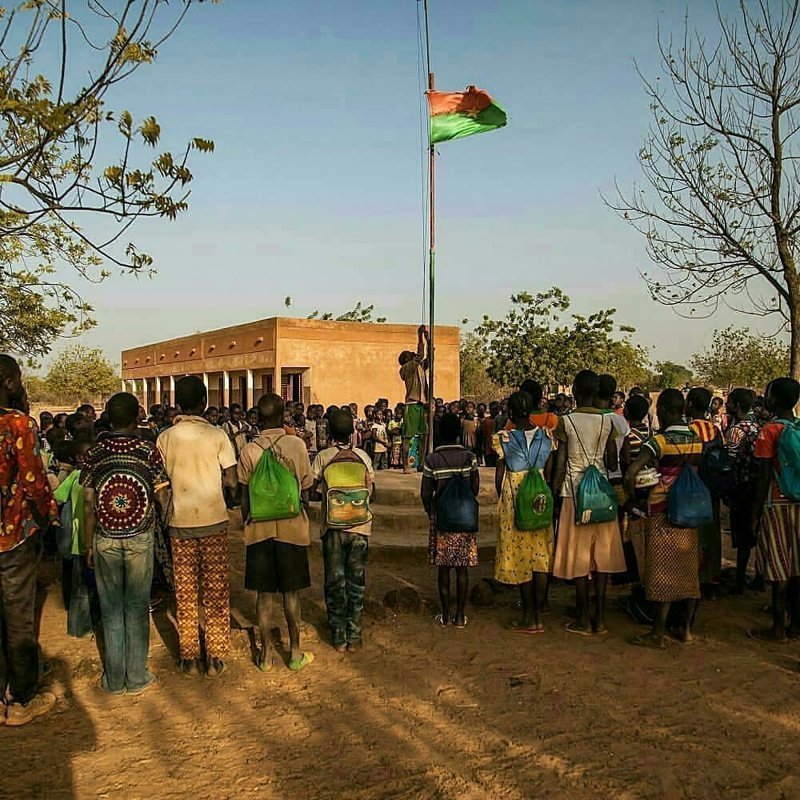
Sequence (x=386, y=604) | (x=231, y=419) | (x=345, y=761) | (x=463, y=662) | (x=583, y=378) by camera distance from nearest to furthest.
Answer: (x=345, y=761), (x=463, y=662), (x=583, y=378), (x=386, y=604), (x=231, y=419)

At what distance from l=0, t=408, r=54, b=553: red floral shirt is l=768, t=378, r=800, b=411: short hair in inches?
194

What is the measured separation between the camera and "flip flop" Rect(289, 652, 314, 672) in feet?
16.0

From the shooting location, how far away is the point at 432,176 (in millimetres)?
9797

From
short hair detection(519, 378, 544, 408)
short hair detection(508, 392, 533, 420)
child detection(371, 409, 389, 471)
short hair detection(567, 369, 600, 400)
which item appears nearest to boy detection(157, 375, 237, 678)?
short hair detection(508, 392, 533, 420)

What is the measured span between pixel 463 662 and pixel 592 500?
1.47 m

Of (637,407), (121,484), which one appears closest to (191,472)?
(121,484)

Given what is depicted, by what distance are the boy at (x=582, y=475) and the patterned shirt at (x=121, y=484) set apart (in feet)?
9.54

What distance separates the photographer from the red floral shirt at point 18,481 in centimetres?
399

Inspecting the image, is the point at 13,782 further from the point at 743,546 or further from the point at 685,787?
the point at 743,546

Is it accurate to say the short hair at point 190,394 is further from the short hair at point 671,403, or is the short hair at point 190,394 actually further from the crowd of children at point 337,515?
the short hair at point 671,403

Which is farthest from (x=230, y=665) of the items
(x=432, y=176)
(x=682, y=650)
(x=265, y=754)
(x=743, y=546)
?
(x=432, y=176)

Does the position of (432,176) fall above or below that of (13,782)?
above

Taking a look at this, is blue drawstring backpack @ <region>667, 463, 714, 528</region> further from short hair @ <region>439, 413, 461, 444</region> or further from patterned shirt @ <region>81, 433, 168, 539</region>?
patterned shirt @ <region>81, 433, 168, 539</region>

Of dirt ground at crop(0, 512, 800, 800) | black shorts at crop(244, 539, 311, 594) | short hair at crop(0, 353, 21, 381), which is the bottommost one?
dirt ground at crop(0, 512, 800, 800)
